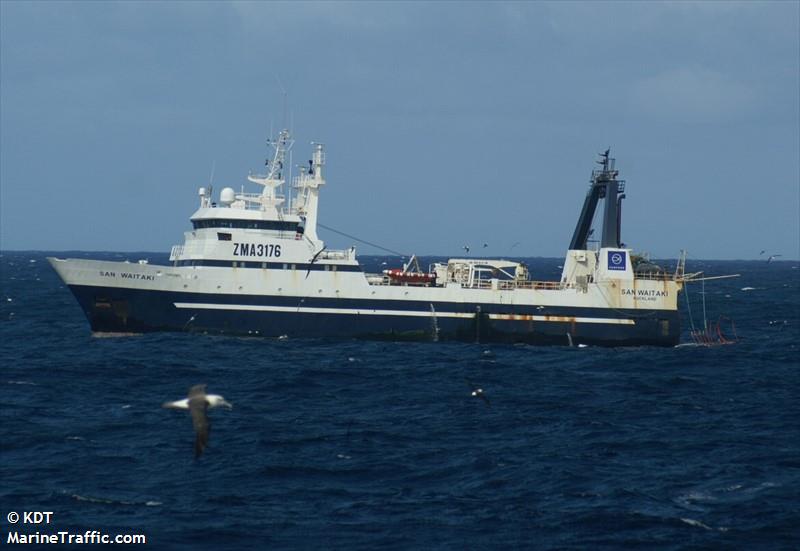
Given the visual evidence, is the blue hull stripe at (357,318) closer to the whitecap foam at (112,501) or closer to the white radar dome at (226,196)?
the white radar dome at (226,196)

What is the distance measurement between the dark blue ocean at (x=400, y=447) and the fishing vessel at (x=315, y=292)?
1.13 meters

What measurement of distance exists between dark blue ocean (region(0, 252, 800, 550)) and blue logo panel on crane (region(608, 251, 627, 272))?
487 centimetres

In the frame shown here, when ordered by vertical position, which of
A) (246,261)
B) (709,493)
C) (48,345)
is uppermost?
(246,261)

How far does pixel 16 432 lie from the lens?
106 feet

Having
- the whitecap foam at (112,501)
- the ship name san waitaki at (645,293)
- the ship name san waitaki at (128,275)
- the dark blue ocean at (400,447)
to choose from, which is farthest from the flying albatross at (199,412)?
the ship name san waitaki at (645,293)

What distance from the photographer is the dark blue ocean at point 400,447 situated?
24.4m

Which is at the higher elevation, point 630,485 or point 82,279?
point 82,279

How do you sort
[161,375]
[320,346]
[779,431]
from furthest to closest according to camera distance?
1. [320,346]
2. [161,375]
3. [779,431]

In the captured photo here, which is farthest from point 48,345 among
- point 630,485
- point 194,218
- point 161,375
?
point 630,485

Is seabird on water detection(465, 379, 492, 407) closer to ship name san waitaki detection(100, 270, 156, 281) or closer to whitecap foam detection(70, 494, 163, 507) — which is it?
whitecap foam detection(70, 494, 163, 507)

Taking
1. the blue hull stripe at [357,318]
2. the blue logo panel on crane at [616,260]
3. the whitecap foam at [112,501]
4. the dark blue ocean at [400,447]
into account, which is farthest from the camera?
the blue logo panel on crane at [616,260]

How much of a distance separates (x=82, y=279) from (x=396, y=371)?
50.7 ft

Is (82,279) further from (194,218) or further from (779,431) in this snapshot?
(779,431)

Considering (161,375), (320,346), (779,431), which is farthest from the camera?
(320,346)
